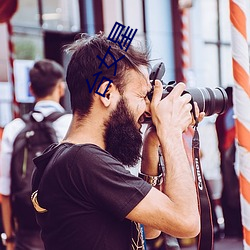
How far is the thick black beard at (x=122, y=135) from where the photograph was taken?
5.21 feet

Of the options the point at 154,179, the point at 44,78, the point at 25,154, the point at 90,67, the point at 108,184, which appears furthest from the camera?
the point at 44,78

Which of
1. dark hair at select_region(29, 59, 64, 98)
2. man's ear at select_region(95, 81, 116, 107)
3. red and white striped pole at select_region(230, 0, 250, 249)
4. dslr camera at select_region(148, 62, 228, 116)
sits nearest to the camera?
man's ear at select_region(95, 81, 116, 107)

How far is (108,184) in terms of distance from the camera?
1.48 metres

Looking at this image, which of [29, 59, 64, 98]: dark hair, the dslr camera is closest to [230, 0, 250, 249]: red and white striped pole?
the dslr camera

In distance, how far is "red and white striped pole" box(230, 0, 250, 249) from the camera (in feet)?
7.22

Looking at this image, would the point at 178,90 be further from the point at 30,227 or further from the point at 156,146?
the point at 30,227

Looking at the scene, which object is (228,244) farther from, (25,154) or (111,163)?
(111,163)

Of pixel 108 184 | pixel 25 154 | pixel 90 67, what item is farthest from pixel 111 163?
pixel 25 154

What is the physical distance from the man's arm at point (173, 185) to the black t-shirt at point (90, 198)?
1.7 inches

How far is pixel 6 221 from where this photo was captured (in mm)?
3082

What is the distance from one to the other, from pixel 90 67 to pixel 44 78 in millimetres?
1536

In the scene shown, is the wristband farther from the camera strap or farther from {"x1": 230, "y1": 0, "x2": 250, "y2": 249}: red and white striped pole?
{"x1": 230, "y1": 0, "x2": 250, "y2": 249}: red and white striped pole

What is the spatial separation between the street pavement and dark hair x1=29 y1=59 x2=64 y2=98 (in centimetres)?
291

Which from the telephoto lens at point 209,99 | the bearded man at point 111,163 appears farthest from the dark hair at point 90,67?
the telephoto lens at point 209,99
